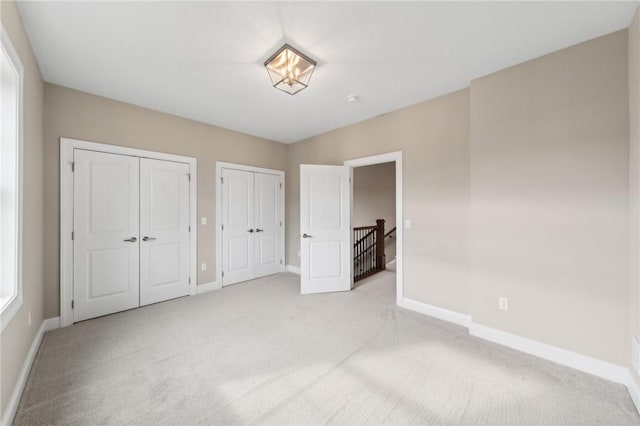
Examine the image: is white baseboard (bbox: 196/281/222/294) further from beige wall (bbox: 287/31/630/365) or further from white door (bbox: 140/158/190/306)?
beige wall (bbox: 287/31/630/365)

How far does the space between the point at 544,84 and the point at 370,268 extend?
12.7 ft

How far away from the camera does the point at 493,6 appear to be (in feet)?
5.39

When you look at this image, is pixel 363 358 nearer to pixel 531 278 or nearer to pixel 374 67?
pixel 531 278

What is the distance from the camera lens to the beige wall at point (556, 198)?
1.82 metres

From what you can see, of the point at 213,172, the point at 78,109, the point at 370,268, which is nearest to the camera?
the point at 78,109

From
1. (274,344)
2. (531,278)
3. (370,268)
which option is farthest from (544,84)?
(370,268)

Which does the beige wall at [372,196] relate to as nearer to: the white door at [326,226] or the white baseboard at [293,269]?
the white baseboard at [293,269]

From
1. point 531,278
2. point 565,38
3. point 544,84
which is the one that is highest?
point 565,38

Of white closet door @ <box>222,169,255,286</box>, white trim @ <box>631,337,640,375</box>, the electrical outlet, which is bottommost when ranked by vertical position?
white trim @ <box>631,337,640,375</box>

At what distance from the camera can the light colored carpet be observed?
4.91ft

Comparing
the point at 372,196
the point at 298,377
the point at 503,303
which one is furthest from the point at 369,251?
the point at 298,377

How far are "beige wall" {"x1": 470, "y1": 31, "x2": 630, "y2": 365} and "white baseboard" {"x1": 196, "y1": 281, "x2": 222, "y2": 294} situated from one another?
3.55 m

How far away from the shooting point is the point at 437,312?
288cm

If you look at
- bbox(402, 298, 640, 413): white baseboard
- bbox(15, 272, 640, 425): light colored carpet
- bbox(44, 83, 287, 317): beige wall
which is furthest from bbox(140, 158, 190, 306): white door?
bbox(402, 298, 640, 413): white baseboard
